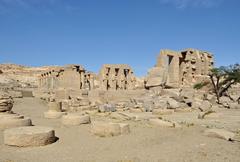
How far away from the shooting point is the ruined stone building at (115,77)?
35.5 metres

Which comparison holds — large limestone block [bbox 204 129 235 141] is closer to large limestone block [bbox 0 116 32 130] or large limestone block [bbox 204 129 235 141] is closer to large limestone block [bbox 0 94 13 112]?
large limestone block [bbox 0 116 32 130]

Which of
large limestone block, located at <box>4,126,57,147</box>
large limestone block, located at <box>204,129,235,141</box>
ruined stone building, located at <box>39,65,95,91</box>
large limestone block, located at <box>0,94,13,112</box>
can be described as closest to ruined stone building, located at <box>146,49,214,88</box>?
ruined stone building, located at <box>39,65,95,91</box>

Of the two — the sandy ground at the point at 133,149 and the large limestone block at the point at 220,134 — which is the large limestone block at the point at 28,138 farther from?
the large limestone block at the point at 220,134

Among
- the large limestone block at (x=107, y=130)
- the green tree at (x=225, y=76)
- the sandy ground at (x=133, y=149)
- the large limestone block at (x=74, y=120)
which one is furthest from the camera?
the green tree at (x=225, y=76)

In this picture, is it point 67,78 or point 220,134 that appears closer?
point 220,134

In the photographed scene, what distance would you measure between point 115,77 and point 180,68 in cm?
870

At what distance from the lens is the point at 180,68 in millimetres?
34000

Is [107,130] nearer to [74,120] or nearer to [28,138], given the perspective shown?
[28,138]

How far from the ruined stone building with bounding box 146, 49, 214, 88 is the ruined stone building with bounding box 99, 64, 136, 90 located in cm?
626

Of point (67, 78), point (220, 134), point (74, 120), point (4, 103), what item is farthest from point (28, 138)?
point (67, 78)

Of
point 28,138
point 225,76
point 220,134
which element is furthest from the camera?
point 225,76

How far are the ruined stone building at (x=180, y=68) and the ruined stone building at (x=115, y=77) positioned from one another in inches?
247

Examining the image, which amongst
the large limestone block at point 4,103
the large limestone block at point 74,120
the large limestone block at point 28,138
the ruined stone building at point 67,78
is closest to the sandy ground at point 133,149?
the large limestone block at point 28,138

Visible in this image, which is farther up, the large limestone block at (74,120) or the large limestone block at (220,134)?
the large limestone block at (74,120)
